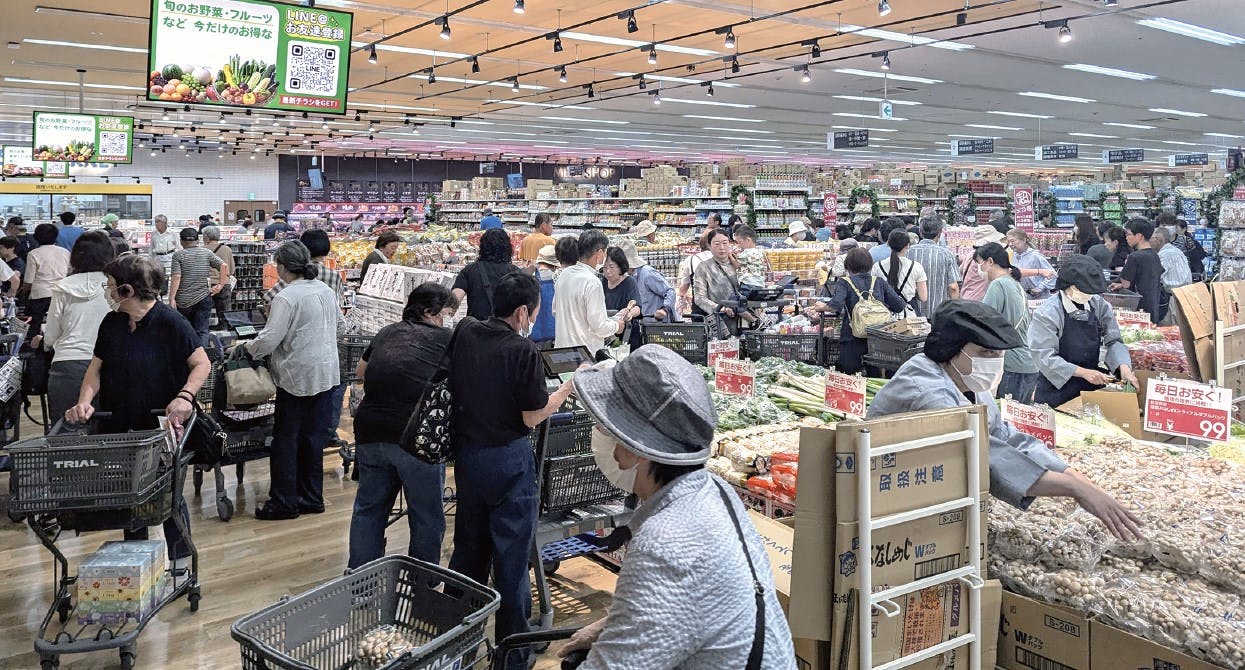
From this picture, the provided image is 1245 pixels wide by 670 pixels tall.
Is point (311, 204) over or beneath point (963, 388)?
over

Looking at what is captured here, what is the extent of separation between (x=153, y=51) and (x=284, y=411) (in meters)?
2.81

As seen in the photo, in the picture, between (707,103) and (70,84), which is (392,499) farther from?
(707,103)

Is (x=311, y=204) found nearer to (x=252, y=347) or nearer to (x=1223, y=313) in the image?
(x=252, y=347)

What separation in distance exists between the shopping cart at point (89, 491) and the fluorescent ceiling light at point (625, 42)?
9.16 m

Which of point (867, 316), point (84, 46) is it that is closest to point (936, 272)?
point (867, 316)

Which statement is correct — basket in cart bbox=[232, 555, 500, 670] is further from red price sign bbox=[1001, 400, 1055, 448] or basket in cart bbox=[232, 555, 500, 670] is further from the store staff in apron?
the store staff in apron

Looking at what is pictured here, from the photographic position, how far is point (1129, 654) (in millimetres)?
2436

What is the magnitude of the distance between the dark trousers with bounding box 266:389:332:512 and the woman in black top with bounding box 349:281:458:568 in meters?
1.64

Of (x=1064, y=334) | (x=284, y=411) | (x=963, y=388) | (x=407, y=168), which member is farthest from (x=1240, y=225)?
(x=407, y=168)

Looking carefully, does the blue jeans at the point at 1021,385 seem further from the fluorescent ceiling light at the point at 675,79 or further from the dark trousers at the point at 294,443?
the fluorescent ceiling light at the point at 675,79

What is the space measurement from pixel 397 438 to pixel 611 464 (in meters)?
2.25

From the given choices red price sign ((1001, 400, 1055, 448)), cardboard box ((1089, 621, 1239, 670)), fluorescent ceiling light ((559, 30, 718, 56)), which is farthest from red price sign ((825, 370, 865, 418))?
fluorescent ceiling light ((559, 30, 718, 56))

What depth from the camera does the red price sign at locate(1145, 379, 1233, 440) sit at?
361 cm

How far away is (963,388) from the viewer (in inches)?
112
